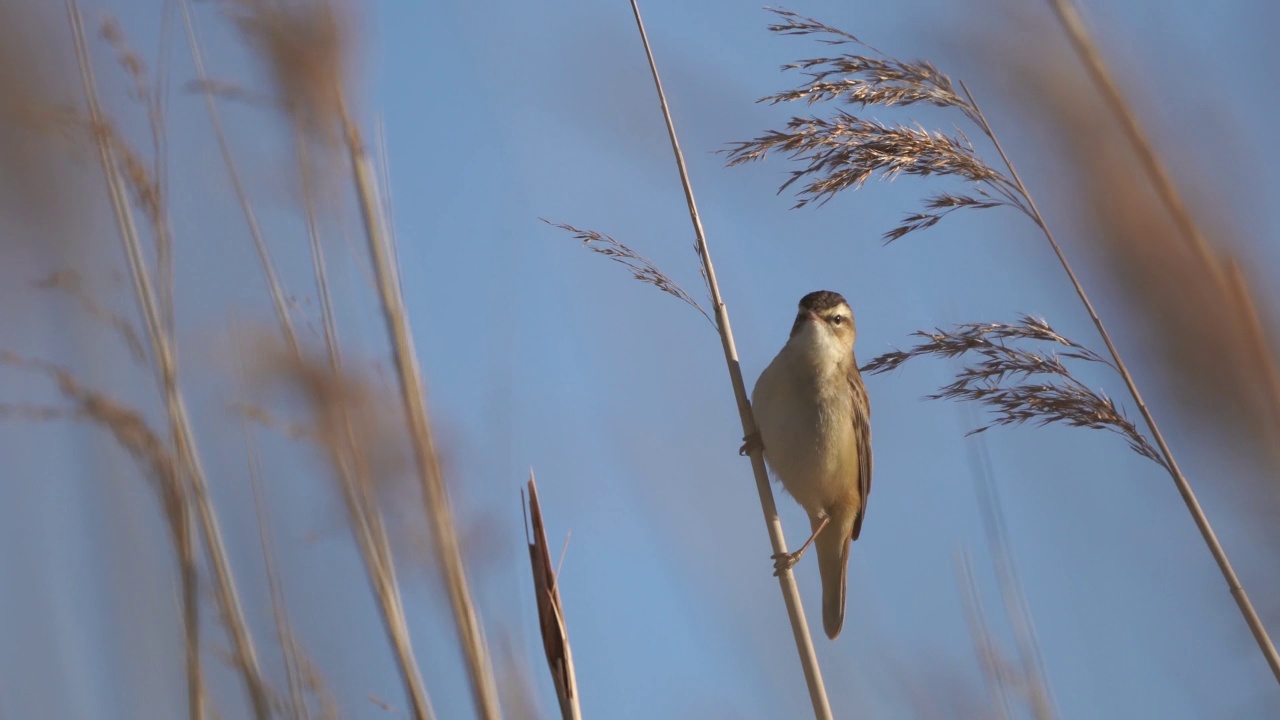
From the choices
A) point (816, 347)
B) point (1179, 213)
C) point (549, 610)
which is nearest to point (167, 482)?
point (549, 610)

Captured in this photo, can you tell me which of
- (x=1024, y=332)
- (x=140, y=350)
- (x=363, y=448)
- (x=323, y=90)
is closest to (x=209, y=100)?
(x=323, y=90)

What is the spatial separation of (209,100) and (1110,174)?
5.79 feet

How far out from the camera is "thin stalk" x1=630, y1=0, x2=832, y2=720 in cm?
192

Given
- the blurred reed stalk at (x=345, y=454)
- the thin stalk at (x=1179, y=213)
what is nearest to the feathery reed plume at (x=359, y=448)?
the blurred reed stalk at (x=345, y=454)

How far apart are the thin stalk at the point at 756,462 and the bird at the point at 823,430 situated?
64 centimetres

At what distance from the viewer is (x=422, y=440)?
1732 millimetres

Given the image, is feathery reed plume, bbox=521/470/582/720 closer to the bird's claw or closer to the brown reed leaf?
the brown reed leaf

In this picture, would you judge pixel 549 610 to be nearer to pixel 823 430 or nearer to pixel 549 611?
pixel 549 611

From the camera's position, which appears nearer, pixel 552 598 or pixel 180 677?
pixel 552 598

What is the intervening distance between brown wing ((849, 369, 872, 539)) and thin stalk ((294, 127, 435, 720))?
211cm

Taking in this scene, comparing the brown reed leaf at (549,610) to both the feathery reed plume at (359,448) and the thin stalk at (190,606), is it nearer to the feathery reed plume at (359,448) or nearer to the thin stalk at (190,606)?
the feathery reed plume at (359,448)

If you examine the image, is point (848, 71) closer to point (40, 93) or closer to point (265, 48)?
point (265, 48)

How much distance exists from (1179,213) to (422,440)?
4.70 ft

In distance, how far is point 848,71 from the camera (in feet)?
7.48
